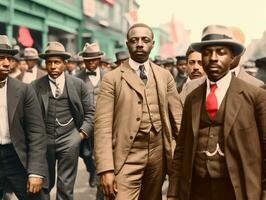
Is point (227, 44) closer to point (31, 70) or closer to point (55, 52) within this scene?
point (55, 52)

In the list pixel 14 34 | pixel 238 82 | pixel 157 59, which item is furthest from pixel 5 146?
pixel 14 34

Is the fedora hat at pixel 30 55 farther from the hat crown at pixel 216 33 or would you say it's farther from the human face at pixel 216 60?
the human face at pixel 216 60

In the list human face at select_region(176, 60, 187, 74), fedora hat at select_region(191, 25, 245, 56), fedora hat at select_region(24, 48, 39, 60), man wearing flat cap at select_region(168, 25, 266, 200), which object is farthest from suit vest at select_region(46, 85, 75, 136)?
fedora hat at select_region(24, 48, 39, 60)

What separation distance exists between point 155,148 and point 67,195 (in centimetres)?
201

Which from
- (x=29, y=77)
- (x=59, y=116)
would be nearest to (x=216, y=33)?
(x=59, y=116)

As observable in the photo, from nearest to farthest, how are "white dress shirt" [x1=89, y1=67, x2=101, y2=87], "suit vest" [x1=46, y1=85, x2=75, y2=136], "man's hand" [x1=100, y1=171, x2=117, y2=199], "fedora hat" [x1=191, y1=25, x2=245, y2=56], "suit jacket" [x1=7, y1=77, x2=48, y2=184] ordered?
"fedora hat" [x1=191, y1=25, x2=245, y2=56], "man's hand" [x1=100, y1=171, x2=117, y2=199], "suit jacket" [x1=7, y1=77, x2=48, y2=184], "suit vest" [x1=46, y1=85, x2=75, y2=136], "white dress shirt" [x1=89, y1=67, x2=101, y2=87]

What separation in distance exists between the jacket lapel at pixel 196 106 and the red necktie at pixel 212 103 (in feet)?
0.26

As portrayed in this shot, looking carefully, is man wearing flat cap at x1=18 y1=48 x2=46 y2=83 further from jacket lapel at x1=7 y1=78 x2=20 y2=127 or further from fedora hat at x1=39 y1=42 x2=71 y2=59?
jacket lapel at x1=7 y1=78 x2=20 y2=127

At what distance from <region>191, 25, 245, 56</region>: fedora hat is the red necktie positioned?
31 centimetres

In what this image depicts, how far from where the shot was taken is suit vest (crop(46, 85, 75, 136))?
6547 mm

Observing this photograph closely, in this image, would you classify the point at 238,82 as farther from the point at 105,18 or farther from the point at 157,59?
the point at 105,18

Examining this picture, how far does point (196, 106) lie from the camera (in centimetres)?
397

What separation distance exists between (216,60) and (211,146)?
0.63m

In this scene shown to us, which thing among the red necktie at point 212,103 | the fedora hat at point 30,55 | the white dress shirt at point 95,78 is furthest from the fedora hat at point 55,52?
the fedora hat at point 30,55
